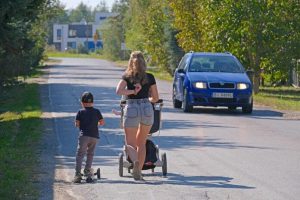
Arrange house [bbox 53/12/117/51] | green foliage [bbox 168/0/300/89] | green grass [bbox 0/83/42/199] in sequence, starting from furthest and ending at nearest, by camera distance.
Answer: house [bbox 53/12/117/51], green foliage [bbox 168/0/300/89], green grass [bbox 0/83/42/199]

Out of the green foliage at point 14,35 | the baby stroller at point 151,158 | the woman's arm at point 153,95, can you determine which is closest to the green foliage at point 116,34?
the green foliage at point 14,35

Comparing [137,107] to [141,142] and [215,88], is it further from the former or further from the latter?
[215,88]

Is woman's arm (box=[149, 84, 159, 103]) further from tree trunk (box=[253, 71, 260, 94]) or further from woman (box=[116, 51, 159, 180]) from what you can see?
tree trunk (box=[253, 71, 260, 94])

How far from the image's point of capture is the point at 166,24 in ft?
189

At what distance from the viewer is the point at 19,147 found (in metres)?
16.6

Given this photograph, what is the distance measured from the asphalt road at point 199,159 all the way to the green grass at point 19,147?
0.79 ft

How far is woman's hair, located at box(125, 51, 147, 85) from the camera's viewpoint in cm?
1184

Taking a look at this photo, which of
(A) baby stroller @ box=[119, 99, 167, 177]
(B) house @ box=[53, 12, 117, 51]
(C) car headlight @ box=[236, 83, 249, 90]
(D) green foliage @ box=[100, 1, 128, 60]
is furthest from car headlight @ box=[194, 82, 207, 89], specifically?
(B) house @ box=[53, 12, 117, 51]

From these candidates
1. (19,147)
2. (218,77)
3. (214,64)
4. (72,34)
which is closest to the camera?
(19,147)

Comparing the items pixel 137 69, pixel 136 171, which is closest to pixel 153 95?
pixel 137 69

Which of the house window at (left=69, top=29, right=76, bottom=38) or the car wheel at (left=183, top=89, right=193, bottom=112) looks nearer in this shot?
the car wheel at (left=183, top=89, right=193, bottom=112)

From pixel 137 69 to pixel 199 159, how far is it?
113 inches

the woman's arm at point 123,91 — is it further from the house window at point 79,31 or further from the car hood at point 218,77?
the house window at point 79,31

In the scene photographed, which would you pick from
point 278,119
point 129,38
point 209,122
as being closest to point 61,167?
point 209,122
